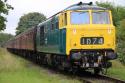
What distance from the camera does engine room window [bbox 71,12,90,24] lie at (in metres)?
20.0

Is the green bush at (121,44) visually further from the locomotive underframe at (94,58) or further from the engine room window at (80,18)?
the locomotive underframe at (94,58)

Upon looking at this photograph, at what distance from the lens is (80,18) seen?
2011cm

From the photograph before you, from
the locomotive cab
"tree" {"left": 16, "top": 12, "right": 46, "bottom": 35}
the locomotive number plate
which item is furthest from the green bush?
"tree" {"left": 16, "top": 12, "right": 46, "bottom": 35}

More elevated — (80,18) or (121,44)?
(80,18)

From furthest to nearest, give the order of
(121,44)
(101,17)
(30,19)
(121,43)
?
1. (30,19)
2. (121,43)
3. (121,44)
4. (101,17)

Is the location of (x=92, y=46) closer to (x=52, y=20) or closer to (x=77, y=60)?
(x=77, y=60)

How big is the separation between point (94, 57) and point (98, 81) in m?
1.53

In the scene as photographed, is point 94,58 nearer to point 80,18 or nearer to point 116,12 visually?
point 80,18

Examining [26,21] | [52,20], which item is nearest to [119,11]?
[26,21]

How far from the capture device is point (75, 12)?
2014 cm

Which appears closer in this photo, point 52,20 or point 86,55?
point 86,55

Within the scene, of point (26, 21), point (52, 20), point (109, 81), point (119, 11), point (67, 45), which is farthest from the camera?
point (26, 21)

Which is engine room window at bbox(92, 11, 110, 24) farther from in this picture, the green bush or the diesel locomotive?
the green bush

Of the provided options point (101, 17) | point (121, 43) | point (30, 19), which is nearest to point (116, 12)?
point (121, 43)
